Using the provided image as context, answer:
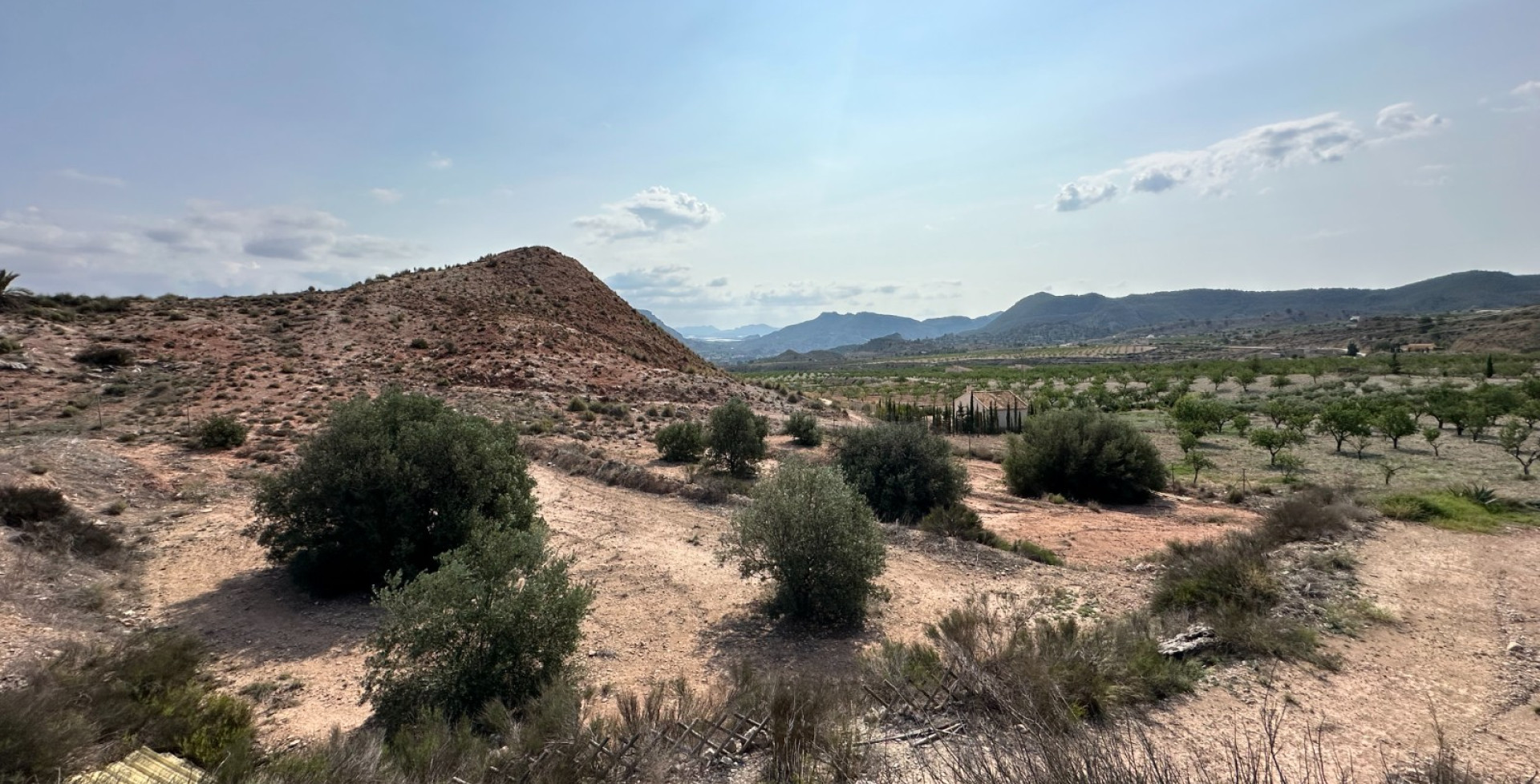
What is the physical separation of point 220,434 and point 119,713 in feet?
45.8

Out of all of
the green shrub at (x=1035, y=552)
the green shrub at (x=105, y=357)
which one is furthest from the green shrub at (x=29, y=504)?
the green shrub at (x=105, y=357)

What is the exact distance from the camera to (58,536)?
9625mm

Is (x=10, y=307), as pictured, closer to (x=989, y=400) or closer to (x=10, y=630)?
(x=10, y=630)

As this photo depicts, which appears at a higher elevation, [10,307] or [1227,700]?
[10,307]

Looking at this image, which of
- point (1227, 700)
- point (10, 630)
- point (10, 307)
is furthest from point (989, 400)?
point (10, 307)

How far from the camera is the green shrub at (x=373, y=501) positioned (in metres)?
9.63

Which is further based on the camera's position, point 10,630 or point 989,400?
point 989,400

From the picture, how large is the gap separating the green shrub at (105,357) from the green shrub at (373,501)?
22.1 metres

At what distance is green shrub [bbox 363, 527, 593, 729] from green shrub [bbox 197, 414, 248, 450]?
13.6 m

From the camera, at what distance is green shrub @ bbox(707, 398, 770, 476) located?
19859mm

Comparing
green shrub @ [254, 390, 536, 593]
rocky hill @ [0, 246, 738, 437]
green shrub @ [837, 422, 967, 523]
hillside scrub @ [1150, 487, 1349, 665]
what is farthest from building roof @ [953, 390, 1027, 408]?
green shrub @ [254, 390, 536, 593]

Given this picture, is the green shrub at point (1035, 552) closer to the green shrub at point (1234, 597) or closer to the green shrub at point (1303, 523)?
the green shrub at point (1234, 597)

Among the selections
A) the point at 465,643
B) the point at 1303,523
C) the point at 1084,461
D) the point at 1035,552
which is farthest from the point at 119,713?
the point at 1084,461

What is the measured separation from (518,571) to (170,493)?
9458mm
